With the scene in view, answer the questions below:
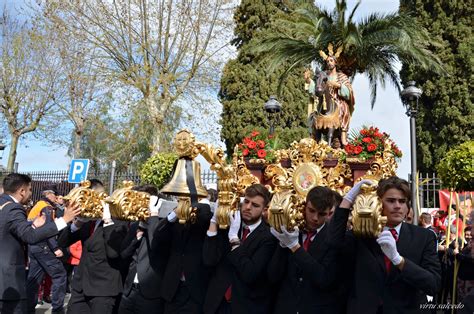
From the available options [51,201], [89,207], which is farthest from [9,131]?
[89,207]

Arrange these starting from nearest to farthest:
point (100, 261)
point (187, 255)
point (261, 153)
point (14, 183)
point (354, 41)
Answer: point (187, 255) < point (14, 183) < point (100, 261) < point (261, 153) < point (354, 41)

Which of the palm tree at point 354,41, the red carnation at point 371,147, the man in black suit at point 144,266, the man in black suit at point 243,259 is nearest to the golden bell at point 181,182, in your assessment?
the man in black suit at point 243,259

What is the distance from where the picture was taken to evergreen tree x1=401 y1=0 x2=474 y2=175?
1791 cm

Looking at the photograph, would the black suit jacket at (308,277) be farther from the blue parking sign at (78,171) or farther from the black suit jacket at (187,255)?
the blue parking sign at (78,171)

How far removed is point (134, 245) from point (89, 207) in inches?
20.9

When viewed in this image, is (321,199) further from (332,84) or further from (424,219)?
(332,84)

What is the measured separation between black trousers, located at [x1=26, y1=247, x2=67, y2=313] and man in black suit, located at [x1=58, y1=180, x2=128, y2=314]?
2396 millimetres

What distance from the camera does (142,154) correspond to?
118ft

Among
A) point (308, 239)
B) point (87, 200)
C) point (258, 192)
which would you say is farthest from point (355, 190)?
point (87, 200)

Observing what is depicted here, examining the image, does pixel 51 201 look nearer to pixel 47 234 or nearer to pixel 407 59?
pixel 47 234

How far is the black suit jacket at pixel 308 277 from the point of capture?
3162 millimetres

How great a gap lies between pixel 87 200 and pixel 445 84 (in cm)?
1673

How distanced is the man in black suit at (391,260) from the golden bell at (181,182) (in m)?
1.28

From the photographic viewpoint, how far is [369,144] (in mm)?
8281
